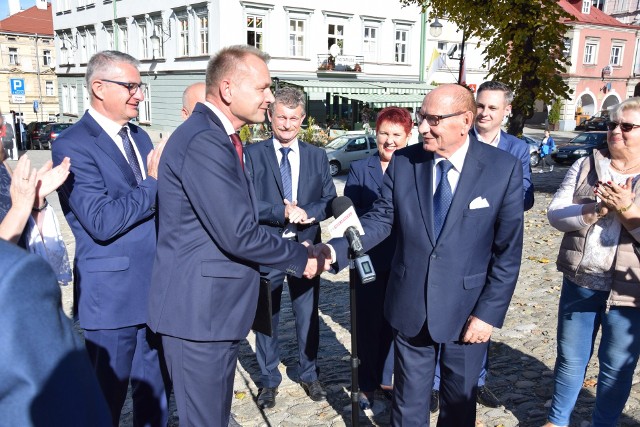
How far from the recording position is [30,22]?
55.7 metres

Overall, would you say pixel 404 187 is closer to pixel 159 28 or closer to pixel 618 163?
pixel 618 163

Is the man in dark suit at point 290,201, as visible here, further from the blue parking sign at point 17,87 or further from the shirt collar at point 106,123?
the blue parking sign at point 17,87

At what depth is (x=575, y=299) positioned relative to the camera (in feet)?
10.8

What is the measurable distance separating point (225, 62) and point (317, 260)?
3.82ft

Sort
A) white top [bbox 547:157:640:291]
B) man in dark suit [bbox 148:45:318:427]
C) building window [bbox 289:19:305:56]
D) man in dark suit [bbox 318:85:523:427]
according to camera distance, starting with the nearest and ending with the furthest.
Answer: man in dark suit [bbox 148:45:318:427] → man in dark suit [bbox 318:85:523:427] → white top [bbox 547:157:640:291] → building window [bbox 289:19:305:56]

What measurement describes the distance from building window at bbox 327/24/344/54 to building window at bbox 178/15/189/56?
825 cm

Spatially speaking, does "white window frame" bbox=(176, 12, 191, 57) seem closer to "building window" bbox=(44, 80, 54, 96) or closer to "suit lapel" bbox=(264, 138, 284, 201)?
"suit lapel" bbox=(264, 138, 284, 201)

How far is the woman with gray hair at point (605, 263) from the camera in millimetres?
2971

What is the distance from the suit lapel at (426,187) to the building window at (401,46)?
108 feet

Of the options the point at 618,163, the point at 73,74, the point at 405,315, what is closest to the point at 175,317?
the point at 405,315

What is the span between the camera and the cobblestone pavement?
12.6 feet

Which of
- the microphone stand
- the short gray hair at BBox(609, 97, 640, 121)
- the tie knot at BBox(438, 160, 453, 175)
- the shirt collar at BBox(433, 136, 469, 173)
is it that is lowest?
the microphone stand

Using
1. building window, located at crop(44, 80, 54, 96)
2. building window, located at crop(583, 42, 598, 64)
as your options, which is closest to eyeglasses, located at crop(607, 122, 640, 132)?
building window, located at crop(583, 42, 598, 64)

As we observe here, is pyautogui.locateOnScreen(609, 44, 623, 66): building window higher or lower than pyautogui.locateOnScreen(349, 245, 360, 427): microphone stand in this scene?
higher
